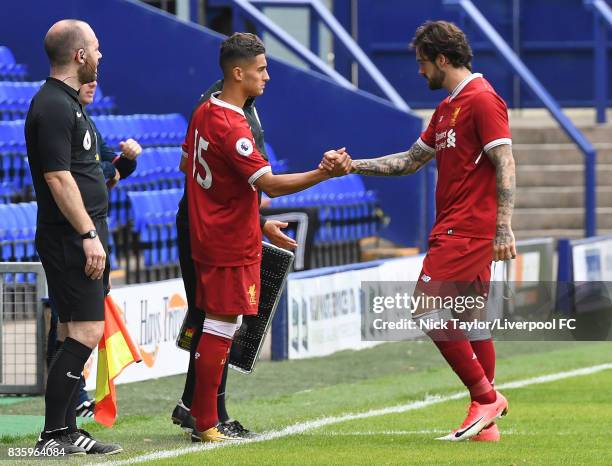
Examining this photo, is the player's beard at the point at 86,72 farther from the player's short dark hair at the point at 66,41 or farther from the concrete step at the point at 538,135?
the concrete step at the point at 538,135

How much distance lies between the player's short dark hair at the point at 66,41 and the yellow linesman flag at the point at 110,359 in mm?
1315

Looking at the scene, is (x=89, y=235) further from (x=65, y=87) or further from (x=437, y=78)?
(x=437, y=78)

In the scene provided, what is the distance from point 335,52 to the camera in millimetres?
21203

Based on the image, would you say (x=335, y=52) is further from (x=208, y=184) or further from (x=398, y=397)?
(x=208, y=184)

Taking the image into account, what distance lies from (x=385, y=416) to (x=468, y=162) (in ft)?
6.34

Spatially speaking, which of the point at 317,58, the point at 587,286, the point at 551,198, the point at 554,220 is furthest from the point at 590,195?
the point at 587,286

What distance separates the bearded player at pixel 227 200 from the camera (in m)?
6.92

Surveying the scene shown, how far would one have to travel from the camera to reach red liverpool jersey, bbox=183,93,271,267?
6.93m

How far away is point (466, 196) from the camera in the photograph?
23.3 feet

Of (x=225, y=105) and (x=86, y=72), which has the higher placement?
(x=86, y=72)

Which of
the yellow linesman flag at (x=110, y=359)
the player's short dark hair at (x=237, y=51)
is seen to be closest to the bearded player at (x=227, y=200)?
the player's short dark hair at (x=237, y=51)

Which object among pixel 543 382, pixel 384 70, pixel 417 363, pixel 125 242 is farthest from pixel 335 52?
pixel 543 382

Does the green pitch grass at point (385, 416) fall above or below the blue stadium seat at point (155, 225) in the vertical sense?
below

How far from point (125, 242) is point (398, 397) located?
195 inches
